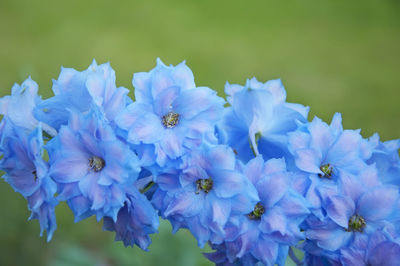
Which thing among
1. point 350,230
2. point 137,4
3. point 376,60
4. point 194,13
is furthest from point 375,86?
point 350,230

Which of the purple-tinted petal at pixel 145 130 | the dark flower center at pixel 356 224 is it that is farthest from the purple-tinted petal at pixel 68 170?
the dark flower center at pixel 356 224

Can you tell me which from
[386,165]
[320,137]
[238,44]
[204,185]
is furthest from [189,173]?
[238,44]

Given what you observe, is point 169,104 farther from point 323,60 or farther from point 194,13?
point 194,13

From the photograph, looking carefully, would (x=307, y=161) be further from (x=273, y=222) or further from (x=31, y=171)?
(x=31, y=171)

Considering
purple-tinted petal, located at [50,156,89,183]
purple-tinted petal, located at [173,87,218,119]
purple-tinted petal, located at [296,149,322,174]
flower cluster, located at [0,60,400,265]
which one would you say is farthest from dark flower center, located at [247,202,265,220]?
purple-tinted petal, located at [50,156,89,183]

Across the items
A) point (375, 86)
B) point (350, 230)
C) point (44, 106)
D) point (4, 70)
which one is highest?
point (44, 106)
